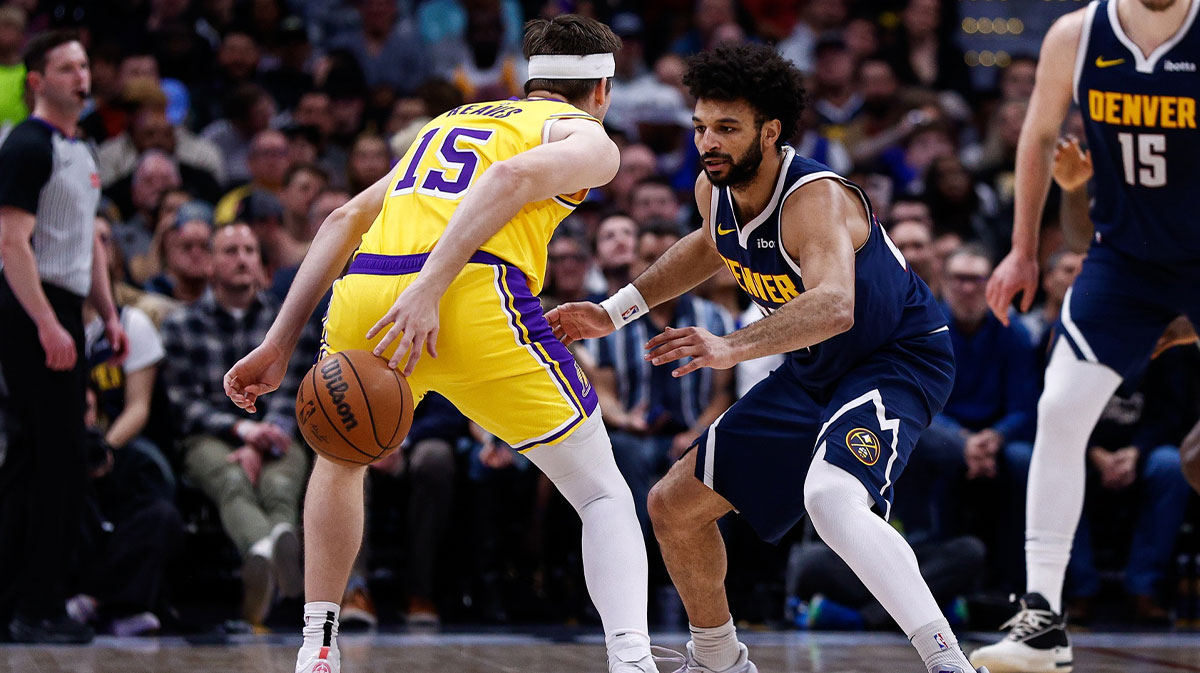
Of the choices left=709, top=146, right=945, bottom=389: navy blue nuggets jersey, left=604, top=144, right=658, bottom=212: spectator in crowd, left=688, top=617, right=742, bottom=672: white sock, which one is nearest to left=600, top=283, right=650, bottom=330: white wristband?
left=709, top=146, right=945, bottom=389: navy blue nuggets jersey

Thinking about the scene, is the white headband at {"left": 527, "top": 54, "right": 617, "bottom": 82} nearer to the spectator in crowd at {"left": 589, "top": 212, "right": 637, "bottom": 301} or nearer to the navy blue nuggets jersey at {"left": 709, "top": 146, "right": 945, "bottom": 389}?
the navy blue nuggets jersey at {"left": 709, "top": 146, "right": 945, "bottom": 389}

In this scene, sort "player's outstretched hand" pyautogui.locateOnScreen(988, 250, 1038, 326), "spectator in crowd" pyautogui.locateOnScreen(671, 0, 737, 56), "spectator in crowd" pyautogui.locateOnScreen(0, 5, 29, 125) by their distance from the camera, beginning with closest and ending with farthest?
"player's outstretched hand" pyautogui.locateOnScreen(988, 250, 1038, 326)
"spectator in crowd" pyautogui.locateOnScreen(0, 5, 29, 125)
"spectator in crowd" pyautogui.locateOnScreen(671, 0, 737, 56)

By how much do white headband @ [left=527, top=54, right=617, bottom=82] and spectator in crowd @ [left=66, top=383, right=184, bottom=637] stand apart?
10.4 ft

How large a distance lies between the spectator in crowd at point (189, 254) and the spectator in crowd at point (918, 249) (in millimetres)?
3513

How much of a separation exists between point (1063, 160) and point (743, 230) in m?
1.37

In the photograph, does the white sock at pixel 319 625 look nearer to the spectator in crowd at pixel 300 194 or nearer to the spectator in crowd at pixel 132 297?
the spectator in crowd at pixel 132 297

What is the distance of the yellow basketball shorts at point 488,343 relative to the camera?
11.8 ft

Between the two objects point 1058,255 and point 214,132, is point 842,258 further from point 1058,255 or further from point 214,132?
point 214,132

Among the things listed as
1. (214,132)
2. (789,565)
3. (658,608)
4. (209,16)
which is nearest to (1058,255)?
(789,565)

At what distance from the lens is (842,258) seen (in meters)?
3.63

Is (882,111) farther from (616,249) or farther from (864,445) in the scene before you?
(864,445)

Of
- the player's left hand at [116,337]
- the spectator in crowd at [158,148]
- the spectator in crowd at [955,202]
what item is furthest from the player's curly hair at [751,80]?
the spectator in crowd at [158,148]

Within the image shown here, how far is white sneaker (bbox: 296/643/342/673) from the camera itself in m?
3.64

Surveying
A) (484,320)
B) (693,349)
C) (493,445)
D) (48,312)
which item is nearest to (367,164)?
(493,445)
